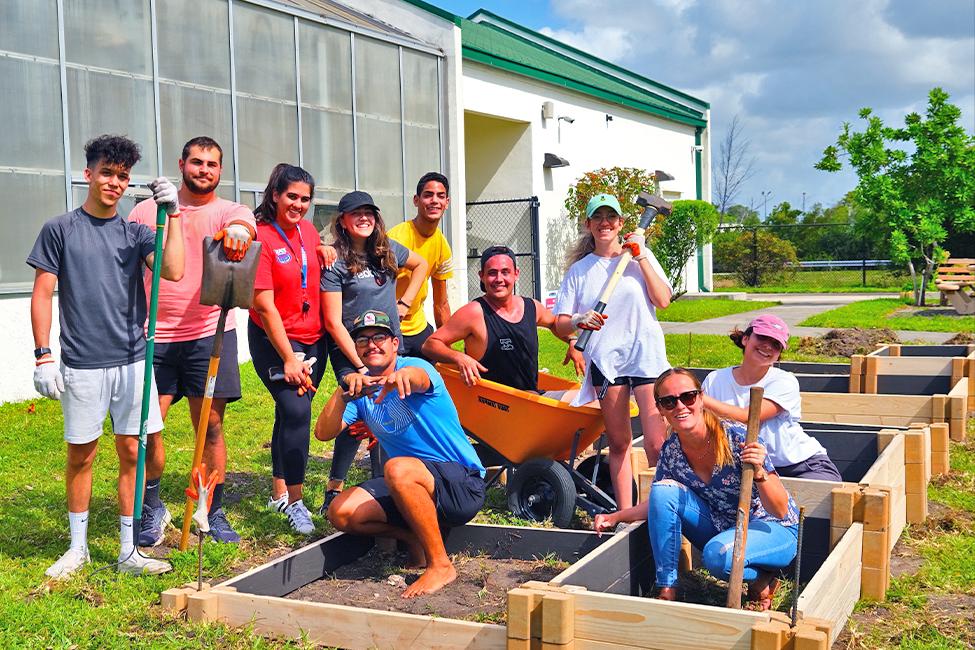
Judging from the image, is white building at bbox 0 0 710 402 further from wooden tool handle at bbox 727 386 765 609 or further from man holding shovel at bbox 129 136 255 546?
wooden tool handle at bbox 727 386 765 609

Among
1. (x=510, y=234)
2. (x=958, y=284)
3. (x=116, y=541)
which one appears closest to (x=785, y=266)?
(x=958, y=284)

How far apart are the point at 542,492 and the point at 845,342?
837cm

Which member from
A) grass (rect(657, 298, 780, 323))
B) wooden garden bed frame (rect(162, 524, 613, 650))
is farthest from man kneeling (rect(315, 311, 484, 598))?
grass (rect(657, 298, 780, 323))

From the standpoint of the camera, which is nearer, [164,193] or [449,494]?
[164,193]

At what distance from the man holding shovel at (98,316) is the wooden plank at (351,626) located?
98cm

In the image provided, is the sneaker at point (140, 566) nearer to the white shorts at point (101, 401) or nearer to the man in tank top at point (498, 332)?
the white shorts at point (101, 401)

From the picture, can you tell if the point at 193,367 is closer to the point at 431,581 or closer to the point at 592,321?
the point at 431,581

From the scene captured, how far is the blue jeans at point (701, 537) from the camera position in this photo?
3.90 m

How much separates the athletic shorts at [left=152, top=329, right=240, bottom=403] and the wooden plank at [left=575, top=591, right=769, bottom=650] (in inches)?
96.1

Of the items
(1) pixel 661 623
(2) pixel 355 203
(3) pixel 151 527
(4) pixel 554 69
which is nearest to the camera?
(1) pixel 661 623

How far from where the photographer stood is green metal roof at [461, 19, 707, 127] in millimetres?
17797

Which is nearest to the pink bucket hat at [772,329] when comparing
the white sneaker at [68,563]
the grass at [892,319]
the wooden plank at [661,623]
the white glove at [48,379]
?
the wooden plank at [661,623]

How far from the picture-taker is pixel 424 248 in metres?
5.87

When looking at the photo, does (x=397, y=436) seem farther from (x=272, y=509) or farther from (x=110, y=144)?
(x=110, y=144)
